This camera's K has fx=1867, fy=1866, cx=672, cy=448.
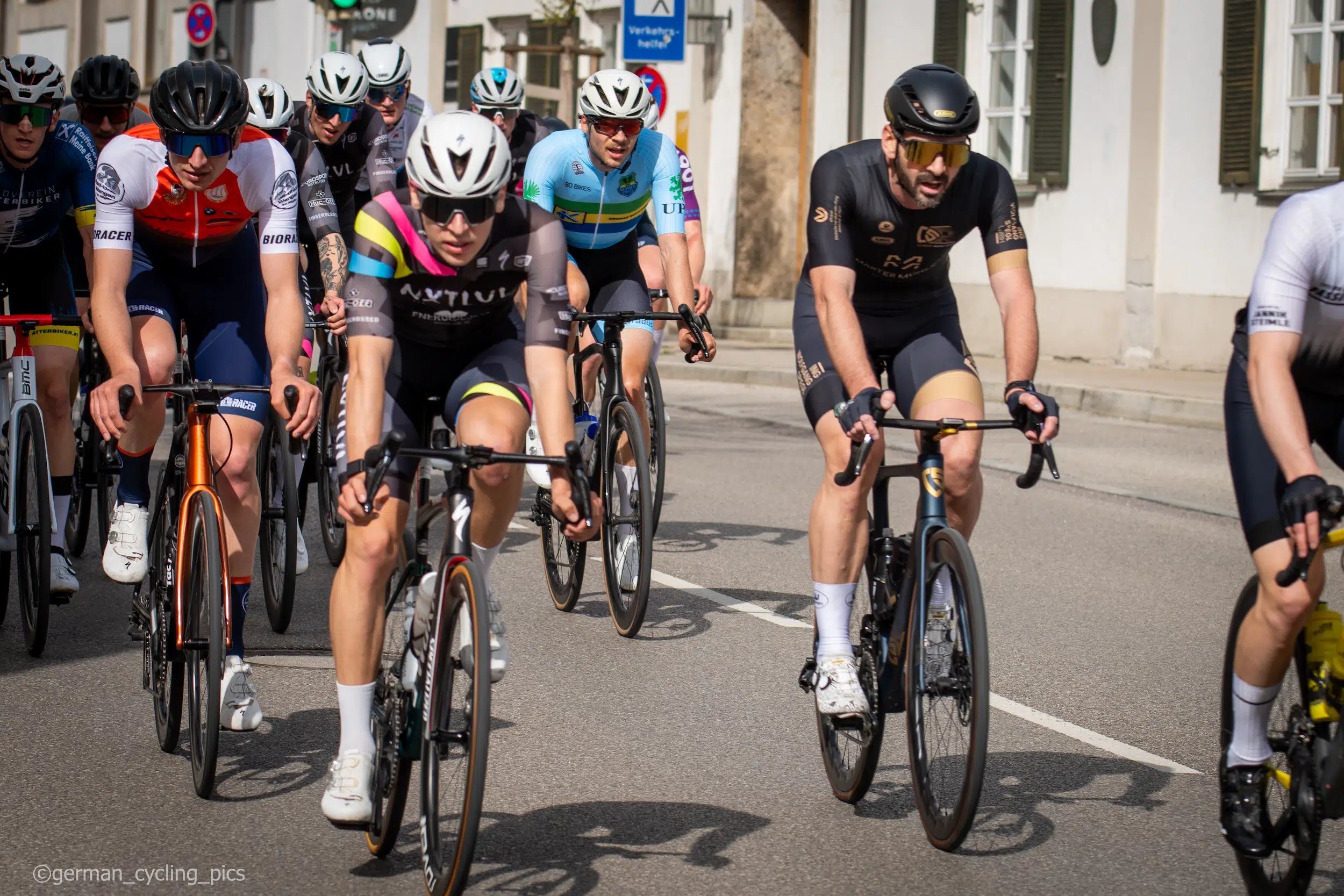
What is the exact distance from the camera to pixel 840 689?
4.95 meters

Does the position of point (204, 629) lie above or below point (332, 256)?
below

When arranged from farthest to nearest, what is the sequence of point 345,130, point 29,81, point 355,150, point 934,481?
point 355,150
point 345,130
point 29,81
point 934,481

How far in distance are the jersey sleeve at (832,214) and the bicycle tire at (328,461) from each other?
3630 mm

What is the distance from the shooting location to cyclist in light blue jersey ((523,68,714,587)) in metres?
7.69

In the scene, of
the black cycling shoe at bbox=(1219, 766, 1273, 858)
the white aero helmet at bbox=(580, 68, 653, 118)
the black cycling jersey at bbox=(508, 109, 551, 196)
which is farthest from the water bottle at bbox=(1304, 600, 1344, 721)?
the black cycling jersey at bbox=(508, 109, 551, 196)

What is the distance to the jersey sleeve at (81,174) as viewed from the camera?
7051mm

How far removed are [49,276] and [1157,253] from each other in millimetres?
13324

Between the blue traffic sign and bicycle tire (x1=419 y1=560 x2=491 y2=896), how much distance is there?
15334 millimetres

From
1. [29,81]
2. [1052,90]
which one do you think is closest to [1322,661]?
[29,81]

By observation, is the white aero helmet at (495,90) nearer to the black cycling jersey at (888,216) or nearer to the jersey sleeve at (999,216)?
the black cycling jersey at (888,216)

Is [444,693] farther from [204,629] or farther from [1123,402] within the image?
[1123,402]

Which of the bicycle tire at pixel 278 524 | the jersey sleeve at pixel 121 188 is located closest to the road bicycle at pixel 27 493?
the bicycle tire at pixel 278 524

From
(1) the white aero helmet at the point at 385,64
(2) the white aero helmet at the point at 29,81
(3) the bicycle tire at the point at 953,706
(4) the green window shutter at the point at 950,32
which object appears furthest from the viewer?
(4) the green window shutter at the point at 950,32

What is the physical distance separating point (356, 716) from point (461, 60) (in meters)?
25.9
